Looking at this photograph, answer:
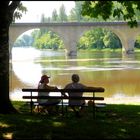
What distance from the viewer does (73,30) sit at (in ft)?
253

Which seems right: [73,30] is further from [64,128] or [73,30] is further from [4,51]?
[64,128]

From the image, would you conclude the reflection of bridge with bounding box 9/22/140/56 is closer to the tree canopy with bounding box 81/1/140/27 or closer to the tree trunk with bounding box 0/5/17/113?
the tree canopy with bounding box 81/1/140/27

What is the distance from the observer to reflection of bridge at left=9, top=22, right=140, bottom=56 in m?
74.8

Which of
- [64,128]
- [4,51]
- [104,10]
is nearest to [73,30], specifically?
[4,51]

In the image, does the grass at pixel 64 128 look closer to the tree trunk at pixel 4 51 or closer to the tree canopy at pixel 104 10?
the tree trunk at pixel 4 51

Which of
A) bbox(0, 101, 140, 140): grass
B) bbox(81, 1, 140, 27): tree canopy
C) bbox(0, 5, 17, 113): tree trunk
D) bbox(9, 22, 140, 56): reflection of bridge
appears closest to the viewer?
bbox(0, 101, 140, 140): grass

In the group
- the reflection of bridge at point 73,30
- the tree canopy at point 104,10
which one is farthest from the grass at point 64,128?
the reflection of bridge at point 73,30

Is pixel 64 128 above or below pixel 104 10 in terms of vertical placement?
below

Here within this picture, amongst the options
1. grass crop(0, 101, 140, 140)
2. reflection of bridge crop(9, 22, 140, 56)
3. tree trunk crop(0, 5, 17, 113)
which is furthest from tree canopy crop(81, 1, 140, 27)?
reflection of bridge crop(9, 22, 140, 56)

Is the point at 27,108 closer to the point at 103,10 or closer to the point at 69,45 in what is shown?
the point at 103,10

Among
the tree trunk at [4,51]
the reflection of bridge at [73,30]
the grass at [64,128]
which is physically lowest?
the grass at [64,128]

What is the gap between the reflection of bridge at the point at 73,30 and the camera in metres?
74.8

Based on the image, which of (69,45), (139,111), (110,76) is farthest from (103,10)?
(69,45)

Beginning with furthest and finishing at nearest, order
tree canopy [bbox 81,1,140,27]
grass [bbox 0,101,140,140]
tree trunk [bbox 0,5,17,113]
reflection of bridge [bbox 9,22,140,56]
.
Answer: reflection of bridge [bbox 9,22,140,56]
tree trunk [bbox 0,5,17,113]
tree canopy [bbox 81,1,140,27]
grass [bbox 0,101,140,140]
